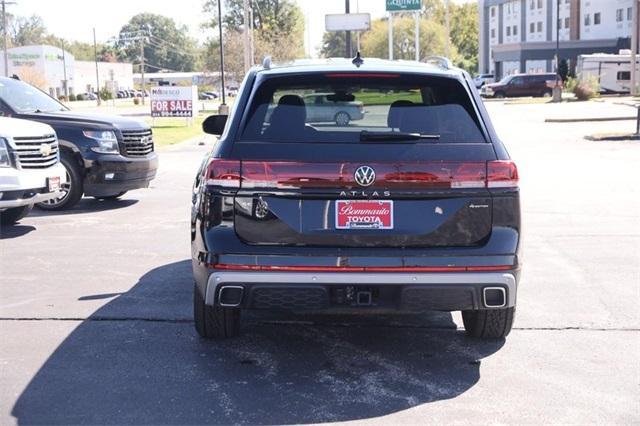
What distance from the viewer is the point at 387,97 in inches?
220

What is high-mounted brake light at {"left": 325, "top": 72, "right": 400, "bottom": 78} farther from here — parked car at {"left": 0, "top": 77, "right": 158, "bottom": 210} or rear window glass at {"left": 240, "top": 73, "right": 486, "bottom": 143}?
parked car at {"left": 0, "top": 77, "right": 158, "bottom": 210}

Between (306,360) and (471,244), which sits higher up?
(471,244)

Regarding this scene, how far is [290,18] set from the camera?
101 meters

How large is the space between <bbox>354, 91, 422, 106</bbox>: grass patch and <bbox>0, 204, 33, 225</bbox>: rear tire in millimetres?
6229

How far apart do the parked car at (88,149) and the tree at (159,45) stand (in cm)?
17612

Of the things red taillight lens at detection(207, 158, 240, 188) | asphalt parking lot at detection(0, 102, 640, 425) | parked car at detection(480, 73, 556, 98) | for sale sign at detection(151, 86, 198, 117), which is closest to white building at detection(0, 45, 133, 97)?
parked car at detection(480, 73, 556, 98)

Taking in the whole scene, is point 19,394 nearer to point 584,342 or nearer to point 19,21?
point 584,342

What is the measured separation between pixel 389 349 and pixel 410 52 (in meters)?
90.4

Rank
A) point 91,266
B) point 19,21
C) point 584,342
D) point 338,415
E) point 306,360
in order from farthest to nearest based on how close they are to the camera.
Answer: point 19,21 < point 91,266 < point 584,342 < point 306,360 < point 338,415

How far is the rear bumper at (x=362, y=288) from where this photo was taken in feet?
15.9

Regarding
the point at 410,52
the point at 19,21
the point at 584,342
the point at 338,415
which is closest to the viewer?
the point at 338,415

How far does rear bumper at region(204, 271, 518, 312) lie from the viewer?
4855mm

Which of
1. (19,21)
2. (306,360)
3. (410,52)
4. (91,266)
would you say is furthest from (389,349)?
(19,21)

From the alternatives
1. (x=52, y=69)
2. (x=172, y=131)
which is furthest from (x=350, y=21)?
(x=52, y=69)
